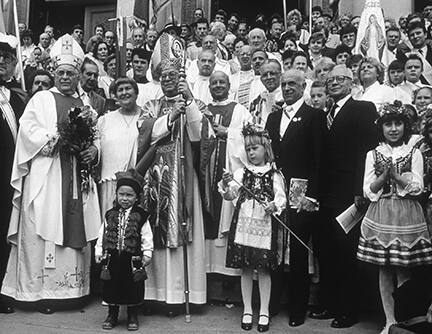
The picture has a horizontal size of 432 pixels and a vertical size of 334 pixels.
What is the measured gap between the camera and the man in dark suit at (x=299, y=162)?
583 centimetres

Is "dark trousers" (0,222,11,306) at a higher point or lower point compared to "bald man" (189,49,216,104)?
lower

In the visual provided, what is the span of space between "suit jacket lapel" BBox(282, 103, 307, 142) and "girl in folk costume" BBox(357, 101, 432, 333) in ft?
2.38

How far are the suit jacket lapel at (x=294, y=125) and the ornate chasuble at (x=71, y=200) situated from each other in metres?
1.96

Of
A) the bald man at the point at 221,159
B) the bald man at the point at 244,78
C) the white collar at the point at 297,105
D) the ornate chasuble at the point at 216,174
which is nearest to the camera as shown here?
the white collar at the point at 297,105

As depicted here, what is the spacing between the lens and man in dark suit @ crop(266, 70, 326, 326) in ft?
19.1

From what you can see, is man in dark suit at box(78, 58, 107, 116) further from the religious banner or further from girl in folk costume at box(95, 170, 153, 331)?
the religious banner

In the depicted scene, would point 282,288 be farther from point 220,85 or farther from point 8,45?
point 8,45

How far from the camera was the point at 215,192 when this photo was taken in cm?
651

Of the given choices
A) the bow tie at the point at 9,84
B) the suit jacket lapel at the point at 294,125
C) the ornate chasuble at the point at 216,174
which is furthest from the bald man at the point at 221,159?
the bow tie at the point at 9,84

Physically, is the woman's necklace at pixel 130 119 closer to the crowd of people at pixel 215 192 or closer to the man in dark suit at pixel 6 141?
the crowd of people at pixel 215 192

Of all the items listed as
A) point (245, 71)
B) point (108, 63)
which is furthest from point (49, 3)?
point (245, 71)

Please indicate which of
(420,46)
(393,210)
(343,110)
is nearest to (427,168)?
(393,210)

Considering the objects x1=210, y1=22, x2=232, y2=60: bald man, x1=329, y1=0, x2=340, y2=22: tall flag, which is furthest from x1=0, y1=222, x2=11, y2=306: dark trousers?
x1=329, y1=0, x2=340, y2=22: tall flag

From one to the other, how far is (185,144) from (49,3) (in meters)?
14.8
